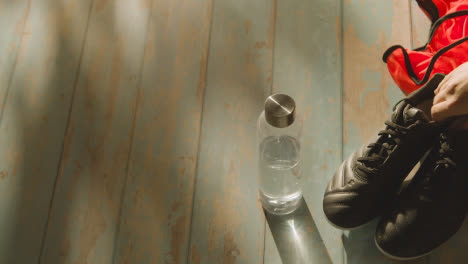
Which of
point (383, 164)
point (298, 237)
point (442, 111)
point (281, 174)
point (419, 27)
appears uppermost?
point (419, 27)

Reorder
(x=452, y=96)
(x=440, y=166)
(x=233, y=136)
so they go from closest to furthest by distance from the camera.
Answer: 1. (x=452, y=96)
2. (x=440, y=166)
3. (x=233, y=136)

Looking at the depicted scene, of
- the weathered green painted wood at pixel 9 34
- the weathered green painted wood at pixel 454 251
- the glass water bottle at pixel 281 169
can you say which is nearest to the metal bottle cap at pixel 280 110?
the glass water bottle at pixel 281 169

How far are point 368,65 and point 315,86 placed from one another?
16 cm

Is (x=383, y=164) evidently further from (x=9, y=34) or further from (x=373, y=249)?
(x=9, y=34)

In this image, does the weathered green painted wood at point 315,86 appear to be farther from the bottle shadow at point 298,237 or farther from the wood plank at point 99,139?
the wood plank at point 99,139

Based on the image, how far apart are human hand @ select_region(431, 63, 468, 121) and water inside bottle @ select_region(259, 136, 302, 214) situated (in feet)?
1.09

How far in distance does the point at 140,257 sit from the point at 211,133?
357 mm

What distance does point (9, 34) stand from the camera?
50.1 inches

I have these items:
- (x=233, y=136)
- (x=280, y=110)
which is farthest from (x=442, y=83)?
(x=233, y=136)

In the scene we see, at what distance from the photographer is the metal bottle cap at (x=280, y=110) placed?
841 millimetres

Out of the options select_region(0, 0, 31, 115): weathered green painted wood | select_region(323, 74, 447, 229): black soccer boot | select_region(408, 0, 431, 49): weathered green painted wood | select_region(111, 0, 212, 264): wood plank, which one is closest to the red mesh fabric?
select_region(408, 0, 431, 49): weathered green painted wood

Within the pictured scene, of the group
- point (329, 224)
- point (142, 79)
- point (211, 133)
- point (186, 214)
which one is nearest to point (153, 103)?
point (142, 79)

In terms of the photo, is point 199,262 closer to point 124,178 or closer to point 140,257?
point 140,257

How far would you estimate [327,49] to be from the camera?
1.19 metres
